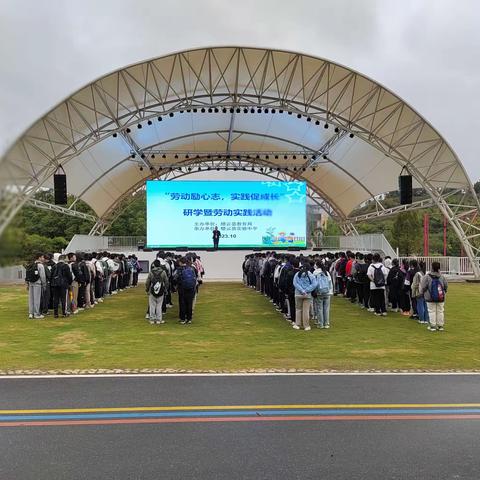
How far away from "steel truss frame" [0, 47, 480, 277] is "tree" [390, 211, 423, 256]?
22.1 m

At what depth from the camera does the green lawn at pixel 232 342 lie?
24.4 feet

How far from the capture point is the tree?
45.5m

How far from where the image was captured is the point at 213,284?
74.2 feet

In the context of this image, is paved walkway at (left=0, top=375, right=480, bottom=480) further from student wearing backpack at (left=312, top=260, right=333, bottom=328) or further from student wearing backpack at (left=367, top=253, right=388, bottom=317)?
student wearing backpack at (left=367, top=253, right=388, bottom=317)

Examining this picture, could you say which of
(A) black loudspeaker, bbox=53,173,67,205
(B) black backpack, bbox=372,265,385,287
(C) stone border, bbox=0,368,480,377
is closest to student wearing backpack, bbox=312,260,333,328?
(B) black backpack, bbox=372,265,385,287

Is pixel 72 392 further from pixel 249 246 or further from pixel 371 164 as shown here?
pixel 371 164

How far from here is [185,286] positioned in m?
10.8

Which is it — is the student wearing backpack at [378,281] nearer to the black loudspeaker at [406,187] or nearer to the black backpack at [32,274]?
the black backpack at [32,274]

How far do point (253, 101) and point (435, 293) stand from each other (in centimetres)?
1574

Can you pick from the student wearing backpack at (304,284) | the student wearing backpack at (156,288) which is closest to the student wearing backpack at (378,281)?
the student wearing backpack at (304,284)

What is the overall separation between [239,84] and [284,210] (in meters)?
7.44

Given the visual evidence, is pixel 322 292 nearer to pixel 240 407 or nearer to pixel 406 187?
pixel 240 407

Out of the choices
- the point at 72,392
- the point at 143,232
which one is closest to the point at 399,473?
the point at 72,392

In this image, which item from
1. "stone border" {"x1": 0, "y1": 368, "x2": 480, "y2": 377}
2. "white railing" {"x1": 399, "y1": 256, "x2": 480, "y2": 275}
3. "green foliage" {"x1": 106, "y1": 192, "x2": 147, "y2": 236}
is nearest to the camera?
"stone border" {"x1": 0, "y1": 368, "x2": 480, "y2": 377}
